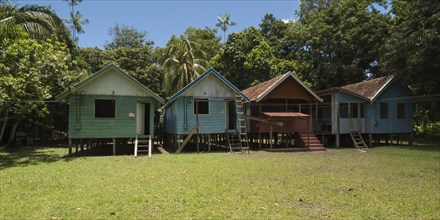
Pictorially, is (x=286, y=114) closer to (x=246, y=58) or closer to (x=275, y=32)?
(x=246, y=58)

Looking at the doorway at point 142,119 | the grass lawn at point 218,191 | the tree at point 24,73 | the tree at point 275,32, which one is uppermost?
the tree at point 275,32

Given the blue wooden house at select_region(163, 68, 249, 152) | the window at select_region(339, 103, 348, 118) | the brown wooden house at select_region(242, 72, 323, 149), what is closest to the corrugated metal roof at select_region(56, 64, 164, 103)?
the blue wooden house at select_region(163, 68, 249, 152)

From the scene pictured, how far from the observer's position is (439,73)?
21.7 m

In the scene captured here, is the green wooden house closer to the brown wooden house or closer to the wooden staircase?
the brown wooden house

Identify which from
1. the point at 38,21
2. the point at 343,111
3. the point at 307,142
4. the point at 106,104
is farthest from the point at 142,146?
the point at 343,111

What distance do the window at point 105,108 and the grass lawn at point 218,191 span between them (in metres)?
5.77

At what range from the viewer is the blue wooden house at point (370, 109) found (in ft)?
71.7

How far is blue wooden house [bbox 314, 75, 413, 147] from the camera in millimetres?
21859

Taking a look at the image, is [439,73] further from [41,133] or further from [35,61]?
[41,133]

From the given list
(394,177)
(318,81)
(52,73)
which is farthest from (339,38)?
(52,73)

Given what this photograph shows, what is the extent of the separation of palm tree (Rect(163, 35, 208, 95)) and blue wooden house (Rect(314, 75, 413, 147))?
13.1 metres

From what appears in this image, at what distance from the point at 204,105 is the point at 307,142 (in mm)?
6606

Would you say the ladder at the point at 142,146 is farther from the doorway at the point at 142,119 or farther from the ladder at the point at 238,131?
the ladder at the point at 238,131

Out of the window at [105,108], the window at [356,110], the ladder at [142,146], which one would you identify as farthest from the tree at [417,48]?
the window at [105,108]
